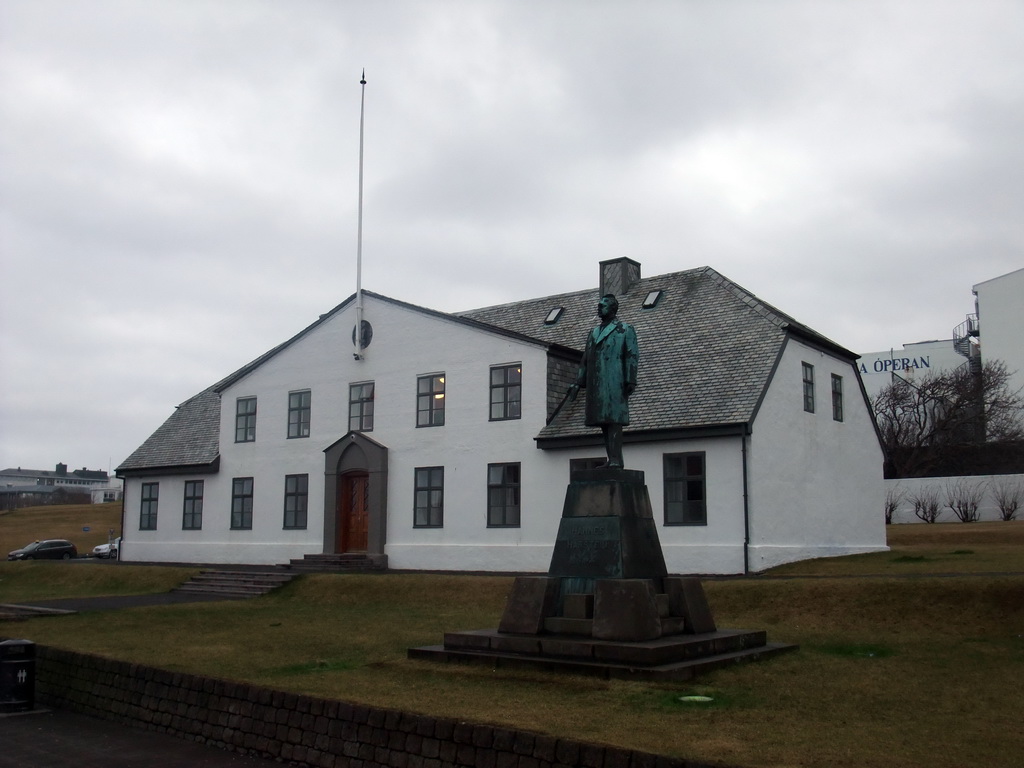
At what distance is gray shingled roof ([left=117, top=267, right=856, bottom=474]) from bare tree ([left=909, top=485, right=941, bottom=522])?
1479 cm

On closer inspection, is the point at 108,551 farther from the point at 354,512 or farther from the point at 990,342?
the point at 990,342

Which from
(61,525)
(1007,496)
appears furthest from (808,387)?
(61,525)

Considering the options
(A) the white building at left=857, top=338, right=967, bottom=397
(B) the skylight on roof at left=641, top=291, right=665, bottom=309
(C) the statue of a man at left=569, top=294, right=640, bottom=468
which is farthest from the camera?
(A) the white building at left=857, top=338, right=967, bottom=397

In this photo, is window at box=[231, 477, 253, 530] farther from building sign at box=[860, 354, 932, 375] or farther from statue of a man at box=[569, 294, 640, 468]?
building sign at box=[860, 354, 932, 375]

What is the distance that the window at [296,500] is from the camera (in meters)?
30.1

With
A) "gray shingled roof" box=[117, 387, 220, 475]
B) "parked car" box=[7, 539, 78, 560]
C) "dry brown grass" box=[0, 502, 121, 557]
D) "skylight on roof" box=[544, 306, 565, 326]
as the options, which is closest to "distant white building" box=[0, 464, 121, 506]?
"dry brown grass" box=[0, 502, 121, 557]

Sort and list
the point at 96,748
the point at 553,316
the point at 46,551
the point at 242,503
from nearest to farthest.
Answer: the point at 96,748, the point at 553,316, the point at 242,503, the point at 46,551

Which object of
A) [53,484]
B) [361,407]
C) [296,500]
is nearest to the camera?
[361,407]

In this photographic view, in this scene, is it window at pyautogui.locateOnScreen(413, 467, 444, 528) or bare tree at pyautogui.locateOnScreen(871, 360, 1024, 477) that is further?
bare tree at pyautogui.locateOnScreen(871, 360, 1024, 477)

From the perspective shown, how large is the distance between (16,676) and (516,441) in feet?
48.0

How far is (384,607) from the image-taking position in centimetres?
2141

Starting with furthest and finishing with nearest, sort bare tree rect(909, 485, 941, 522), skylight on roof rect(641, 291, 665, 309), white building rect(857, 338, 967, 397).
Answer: white building rect(857, 338, 967, 397) → bare tree rect(909, 485, 941, 522) → skylight on roof rect(641, 291, 665, 309)

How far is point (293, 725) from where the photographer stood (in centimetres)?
1016

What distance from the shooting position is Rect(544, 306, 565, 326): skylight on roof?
29.8 meters
